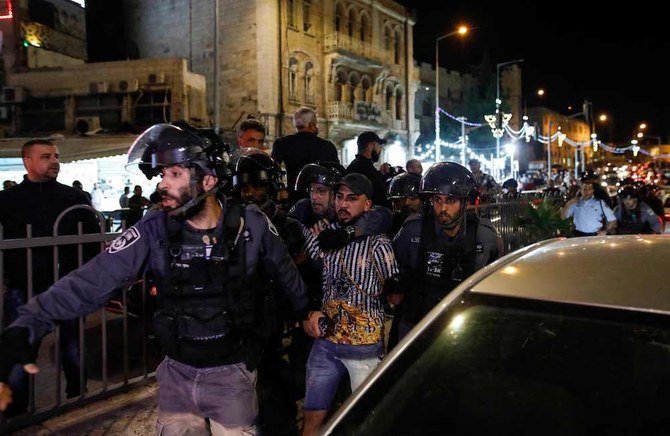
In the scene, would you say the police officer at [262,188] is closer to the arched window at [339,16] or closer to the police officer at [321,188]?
the police officer at [321,188]

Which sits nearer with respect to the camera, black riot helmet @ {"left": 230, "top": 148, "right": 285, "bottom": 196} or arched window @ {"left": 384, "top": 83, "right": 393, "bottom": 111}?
black riot helmet @ {"left": 230, "top": 148, "right": 285, "bottom": 196}

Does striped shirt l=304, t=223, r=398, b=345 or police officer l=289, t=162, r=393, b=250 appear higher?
police officer l=289, t=162, r=393, b=250

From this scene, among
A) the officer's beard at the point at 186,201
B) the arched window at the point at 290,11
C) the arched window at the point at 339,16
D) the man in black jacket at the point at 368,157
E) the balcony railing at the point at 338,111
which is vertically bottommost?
the officer's beard at the point at 186,201

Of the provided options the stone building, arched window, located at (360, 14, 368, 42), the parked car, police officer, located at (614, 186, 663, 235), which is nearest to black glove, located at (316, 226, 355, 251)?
the parked car

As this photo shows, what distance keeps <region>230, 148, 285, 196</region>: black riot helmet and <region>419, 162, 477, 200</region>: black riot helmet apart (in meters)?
1.17

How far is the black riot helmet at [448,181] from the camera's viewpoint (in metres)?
3.57

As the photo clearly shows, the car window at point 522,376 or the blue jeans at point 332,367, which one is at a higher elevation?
Answer: the car window at point 522,376

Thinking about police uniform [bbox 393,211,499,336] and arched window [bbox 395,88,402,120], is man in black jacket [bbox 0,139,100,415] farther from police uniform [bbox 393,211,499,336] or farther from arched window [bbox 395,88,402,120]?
arched window [bbox 395,88,402,120]

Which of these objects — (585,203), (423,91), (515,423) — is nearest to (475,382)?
(515,423)

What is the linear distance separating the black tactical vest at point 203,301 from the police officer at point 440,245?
112 cm

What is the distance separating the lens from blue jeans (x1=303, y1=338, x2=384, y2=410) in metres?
3.20

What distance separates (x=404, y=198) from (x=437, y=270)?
3.01 metres

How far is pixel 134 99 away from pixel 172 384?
2122 cm

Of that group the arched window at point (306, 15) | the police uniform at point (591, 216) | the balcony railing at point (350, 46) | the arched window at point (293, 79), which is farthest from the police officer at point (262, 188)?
the balcony railing at point (350, 46)
